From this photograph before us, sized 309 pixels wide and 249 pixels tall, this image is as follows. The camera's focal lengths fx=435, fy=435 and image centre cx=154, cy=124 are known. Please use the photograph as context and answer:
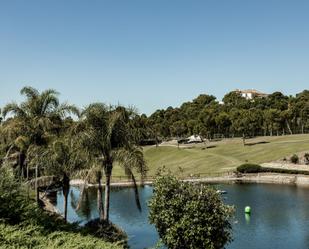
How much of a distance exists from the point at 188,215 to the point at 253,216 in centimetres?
2636

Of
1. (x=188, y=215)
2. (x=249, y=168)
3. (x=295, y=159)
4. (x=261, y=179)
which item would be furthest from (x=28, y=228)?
(x=295, y=159)

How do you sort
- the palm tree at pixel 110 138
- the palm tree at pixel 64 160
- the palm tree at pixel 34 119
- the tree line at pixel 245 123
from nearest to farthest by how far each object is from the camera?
1. the palm tree at pixel 110 138
2. the palm tree at pixel 64 160
3. the palm tree at pixel 34 119
4. the tree line at pixel 245 123

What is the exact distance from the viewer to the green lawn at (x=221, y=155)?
10219 centimetres

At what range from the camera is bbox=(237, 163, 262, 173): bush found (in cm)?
9162

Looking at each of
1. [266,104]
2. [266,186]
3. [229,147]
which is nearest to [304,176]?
[266,186]

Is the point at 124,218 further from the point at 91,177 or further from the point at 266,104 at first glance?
the point at 266,104

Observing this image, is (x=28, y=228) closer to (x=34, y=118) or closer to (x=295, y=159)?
(x=34, y=118)

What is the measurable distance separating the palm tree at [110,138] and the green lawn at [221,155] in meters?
65.4

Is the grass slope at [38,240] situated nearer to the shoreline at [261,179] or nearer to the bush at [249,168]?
the shoreline at [261,179]

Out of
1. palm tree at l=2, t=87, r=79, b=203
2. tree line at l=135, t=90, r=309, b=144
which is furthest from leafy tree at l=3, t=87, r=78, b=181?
tree line at l=135, t=90, r=309, b=144

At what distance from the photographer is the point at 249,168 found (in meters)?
92.1

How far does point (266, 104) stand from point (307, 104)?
2158 inches

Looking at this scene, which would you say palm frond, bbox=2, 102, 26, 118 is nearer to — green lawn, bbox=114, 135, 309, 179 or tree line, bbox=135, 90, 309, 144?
green lawn, bbox=114, 135, 309, 179

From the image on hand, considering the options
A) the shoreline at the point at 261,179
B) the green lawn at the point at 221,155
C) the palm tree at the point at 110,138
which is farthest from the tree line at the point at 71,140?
the green lawn at the point at 221,155
